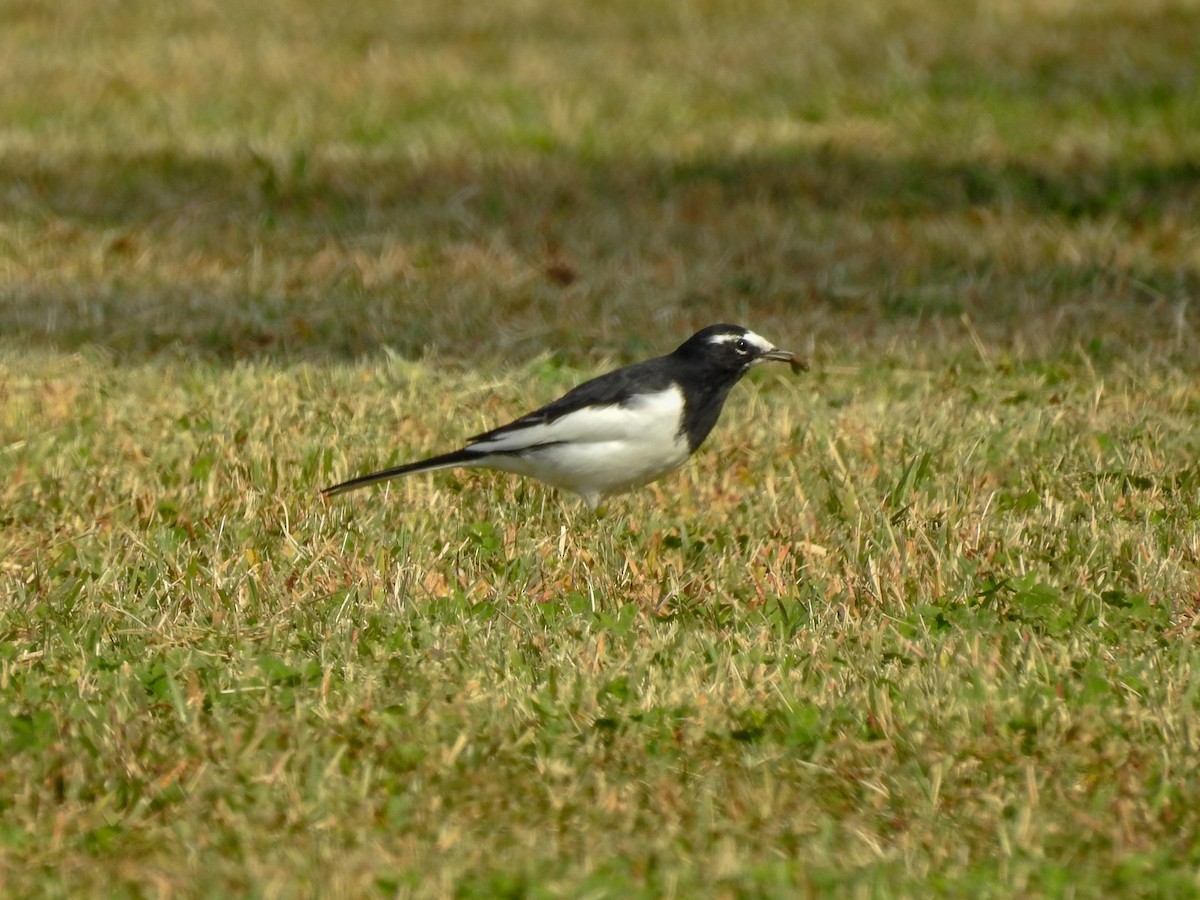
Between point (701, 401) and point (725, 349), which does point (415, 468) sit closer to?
point (701, 401)

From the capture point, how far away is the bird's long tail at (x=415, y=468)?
671 centimetres

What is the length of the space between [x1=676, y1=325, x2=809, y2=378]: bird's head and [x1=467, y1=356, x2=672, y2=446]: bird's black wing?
18 centimetres

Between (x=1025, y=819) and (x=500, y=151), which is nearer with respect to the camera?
(x=1025, y=819)

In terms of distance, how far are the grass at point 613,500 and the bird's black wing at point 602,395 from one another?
38 cm

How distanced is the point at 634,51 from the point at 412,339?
7002 millimetres

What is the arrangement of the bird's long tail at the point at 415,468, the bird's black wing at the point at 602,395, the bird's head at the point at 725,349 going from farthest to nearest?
1. the bird's head at the point at 725,349
2. the bird's black wing at the point at 602,395
3. the bird's long tail at the point at 415,468

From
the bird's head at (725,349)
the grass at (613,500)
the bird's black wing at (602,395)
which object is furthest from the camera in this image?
the bird's head at (725,349)

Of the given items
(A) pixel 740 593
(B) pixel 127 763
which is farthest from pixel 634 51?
(B) pixel 127 763

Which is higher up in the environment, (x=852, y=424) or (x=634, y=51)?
(x=634, y=51)

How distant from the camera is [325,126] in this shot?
14.2 m

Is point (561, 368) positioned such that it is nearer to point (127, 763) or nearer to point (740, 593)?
point (740, 593)

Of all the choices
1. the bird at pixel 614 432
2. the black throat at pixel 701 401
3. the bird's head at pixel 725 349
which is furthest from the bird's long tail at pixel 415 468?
the bird's head at pixel 725 349

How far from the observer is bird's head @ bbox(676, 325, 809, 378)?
23.2 ft

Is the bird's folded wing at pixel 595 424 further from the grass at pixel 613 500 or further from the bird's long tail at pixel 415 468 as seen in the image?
the grass at pixel 613 500
